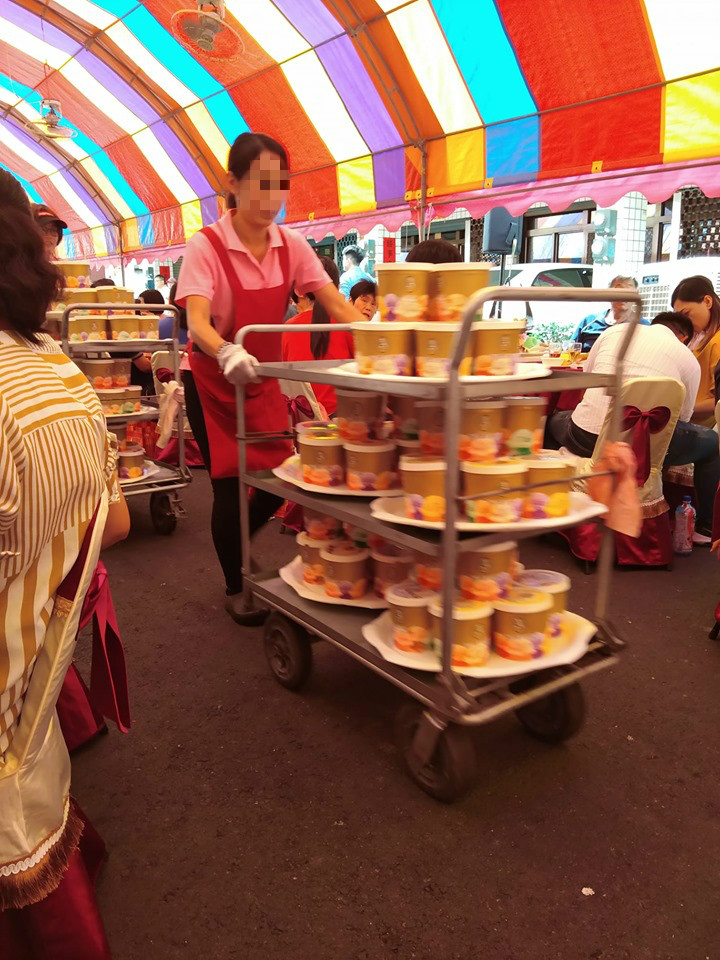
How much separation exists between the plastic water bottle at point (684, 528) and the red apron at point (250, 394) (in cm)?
228

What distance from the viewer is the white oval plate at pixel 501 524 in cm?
170

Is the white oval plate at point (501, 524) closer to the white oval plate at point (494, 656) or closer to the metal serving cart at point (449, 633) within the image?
the metal serving cart at point (449, 633)

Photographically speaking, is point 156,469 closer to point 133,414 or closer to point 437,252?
point 133,414

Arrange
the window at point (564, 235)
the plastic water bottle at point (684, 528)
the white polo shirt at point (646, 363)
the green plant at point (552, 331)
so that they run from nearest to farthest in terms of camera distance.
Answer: the white polo shirt at point (646, 363), the plastic water bottle at point (684, 528), the green plant at point (552, 331), the window at point (564, 235)

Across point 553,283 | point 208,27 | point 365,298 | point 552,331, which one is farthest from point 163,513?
point 553,283

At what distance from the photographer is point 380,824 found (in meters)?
1.81

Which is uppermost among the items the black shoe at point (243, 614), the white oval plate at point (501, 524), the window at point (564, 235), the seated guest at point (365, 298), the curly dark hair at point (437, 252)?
the window at point (564, 235)

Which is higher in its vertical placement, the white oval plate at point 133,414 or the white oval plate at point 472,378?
the white oval plate at point 472,378

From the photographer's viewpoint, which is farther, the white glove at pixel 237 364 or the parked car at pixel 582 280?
the parked car at pixel 582 280

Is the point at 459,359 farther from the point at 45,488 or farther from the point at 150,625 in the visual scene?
the point at 150,625

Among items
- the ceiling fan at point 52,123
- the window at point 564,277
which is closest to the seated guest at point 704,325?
the window at point 564,277

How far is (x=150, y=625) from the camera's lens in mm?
3021

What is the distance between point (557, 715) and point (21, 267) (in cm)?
181

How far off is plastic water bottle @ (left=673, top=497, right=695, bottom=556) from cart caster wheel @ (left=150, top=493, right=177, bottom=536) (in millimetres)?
2886
